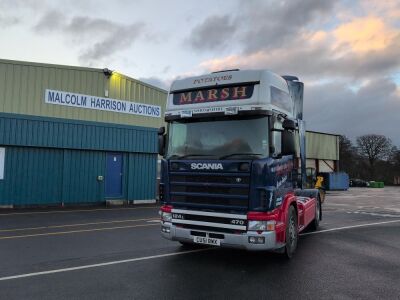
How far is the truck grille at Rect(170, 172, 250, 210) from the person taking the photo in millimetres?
7211

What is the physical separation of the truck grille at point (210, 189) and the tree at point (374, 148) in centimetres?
9374

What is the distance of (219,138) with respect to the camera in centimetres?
760

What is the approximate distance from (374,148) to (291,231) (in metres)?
94.3

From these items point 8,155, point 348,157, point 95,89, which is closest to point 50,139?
point 8,155

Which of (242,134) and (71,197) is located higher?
(242,134)

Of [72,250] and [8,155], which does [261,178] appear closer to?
[72,250]

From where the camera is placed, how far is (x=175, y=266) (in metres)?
7.49

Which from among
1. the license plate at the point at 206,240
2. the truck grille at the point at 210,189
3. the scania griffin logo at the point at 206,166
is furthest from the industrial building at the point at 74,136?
the license plate at the point at 206,240

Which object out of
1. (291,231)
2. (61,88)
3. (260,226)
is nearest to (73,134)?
(61,88)

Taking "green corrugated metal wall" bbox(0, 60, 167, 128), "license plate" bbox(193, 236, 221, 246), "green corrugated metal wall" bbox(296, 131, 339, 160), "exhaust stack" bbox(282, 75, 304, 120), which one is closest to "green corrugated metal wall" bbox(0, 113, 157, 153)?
"green corrugated metal wall" bbox(0, 60, 167, 128)

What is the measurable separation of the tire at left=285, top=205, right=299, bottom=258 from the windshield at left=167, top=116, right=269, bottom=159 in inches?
68.6

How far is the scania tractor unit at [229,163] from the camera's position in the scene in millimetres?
7164

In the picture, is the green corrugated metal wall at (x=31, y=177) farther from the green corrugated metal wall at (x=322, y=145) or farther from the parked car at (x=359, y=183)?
the parked car at (x=359, y=183)

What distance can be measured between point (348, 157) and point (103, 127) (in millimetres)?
79877
